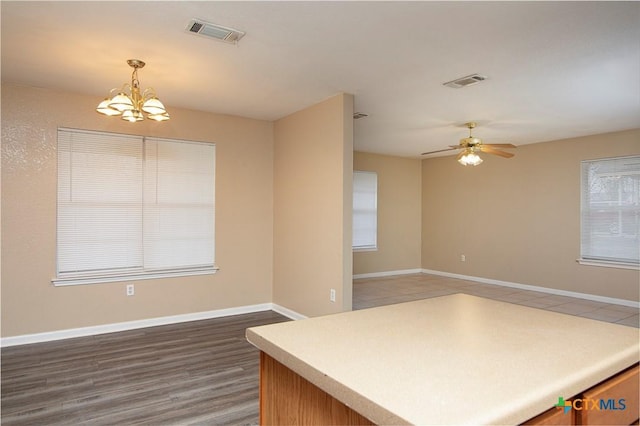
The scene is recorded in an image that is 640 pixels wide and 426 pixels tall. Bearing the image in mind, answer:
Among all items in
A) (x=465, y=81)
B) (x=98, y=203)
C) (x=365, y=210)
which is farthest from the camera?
(x=365, y=210)

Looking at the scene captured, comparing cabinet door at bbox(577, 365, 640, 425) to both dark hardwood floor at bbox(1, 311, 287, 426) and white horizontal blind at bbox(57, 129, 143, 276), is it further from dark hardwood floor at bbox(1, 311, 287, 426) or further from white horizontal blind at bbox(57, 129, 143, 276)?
white horizontal blind at bbox(57, 129, 143, 276)

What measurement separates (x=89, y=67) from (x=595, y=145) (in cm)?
692

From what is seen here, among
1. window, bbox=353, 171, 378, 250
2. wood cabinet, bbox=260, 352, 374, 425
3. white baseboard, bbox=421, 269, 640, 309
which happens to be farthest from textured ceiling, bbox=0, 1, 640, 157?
window, bbox=353, 171, 378, 250

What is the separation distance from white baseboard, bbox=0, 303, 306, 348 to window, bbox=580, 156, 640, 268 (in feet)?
15.9

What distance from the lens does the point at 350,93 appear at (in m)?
4.12

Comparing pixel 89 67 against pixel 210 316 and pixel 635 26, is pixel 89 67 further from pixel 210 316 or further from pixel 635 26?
pixel 635 26

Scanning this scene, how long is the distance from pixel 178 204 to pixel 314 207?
1.70m

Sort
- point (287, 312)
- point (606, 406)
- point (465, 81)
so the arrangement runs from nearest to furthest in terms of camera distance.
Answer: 1. point (606, 406)
2. point (465, 81)
3. point (287, 312)

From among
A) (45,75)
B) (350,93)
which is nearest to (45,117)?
(45,75)

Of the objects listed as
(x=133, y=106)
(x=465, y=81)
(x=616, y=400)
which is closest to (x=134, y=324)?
(x=133, y=106)

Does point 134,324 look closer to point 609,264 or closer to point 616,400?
point 616,400

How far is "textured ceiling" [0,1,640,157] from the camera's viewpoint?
97.2 inches

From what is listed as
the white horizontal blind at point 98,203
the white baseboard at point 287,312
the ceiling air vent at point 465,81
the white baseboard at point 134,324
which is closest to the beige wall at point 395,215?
the white baseboard at point 287,312

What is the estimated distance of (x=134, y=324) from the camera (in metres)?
4.42
